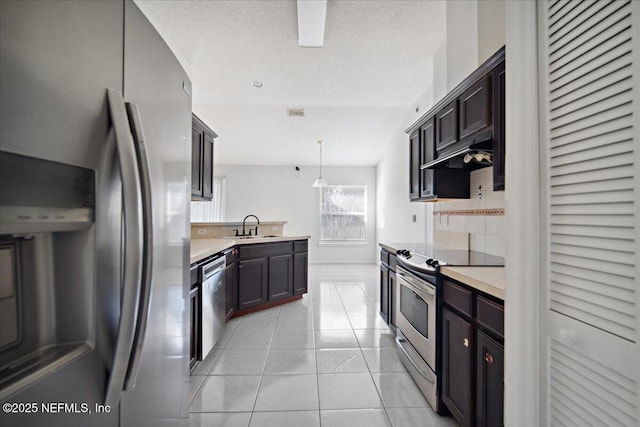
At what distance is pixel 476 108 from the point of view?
6.23ft

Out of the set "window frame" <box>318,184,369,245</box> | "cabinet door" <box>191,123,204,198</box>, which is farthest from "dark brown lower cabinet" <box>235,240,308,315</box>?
"window frame" <box>318,184,369,245</box>

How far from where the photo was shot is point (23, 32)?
0.47 meters

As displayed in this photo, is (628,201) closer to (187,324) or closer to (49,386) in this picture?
(49,386)

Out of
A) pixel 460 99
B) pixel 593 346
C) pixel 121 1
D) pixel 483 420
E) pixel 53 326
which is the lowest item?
pixel 483 420

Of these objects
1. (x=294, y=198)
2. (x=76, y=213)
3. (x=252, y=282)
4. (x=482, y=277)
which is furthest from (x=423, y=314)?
(x=294, y=198)

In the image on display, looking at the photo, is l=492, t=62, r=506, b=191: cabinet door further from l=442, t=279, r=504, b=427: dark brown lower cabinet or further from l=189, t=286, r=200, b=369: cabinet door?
l=189, t=286, r=200, b=369: cabinet door

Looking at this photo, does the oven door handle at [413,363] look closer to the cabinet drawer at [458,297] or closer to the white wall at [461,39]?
the cabinet drawer at [458,297]

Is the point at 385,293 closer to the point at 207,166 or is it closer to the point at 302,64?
the point at 207,166

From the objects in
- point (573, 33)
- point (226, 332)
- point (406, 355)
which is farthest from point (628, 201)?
point (226, 332)

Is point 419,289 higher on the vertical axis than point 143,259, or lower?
lower

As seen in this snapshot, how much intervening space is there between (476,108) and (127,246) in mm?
2071

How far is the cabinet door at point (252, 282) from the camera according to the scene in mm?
3441

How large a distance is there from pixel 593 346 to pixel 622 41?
2.46 feet

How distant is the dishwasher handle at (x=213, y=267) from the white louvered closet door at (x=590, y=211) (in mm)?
2132
